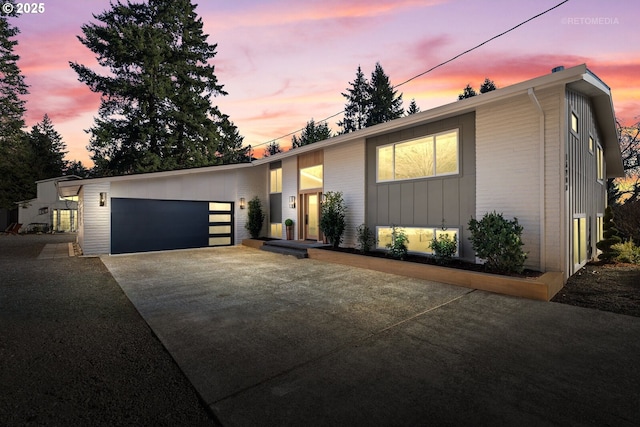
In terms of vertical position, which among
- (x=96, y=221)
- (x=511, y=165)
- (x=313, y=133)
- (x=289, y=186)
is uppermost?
(x=313, y=133)

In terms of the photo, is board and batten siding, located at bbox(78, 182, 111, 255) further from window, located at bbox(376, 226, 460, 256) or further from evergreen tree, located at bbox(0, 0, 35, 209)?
evergreen tree, located at bbox(0, 0, 35, 209)

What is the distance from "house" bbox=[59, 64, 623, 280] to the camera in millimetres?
5906

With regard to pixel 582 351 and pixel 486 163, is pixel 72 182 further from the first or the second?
pixel 582 351

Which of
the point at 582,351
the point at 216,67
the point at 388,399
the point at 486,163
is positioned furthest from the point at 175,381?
the point at 216,67

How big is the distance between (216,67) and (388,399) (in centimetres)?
2699

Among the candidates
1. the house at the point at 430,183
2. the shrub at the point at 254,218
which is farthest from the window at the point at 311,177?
the shrub at the point at 254,218

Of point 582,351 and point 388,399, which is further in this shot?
point 582,351

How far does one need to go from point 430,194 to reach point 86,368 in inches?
288

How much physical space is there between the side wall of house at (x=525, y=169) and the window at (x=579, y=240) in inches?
51.1

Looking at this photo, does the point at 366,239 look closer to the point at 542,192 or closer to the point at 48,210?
the point at 542,192

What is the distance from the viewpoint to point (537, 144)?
236 inches

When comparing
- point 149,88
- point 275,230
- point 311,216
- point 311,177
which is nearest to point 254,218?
point 275,230

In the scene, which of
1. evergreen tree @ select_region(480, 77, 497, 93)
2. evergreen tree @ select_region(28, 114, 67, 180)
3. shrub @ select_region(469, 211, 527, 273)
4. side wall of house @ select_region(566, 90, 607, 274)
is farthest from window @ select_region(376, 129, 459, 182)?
evergreen tree @ select_region(28, 114, 67, 180)

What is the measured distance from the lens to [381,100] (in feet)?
98.2
